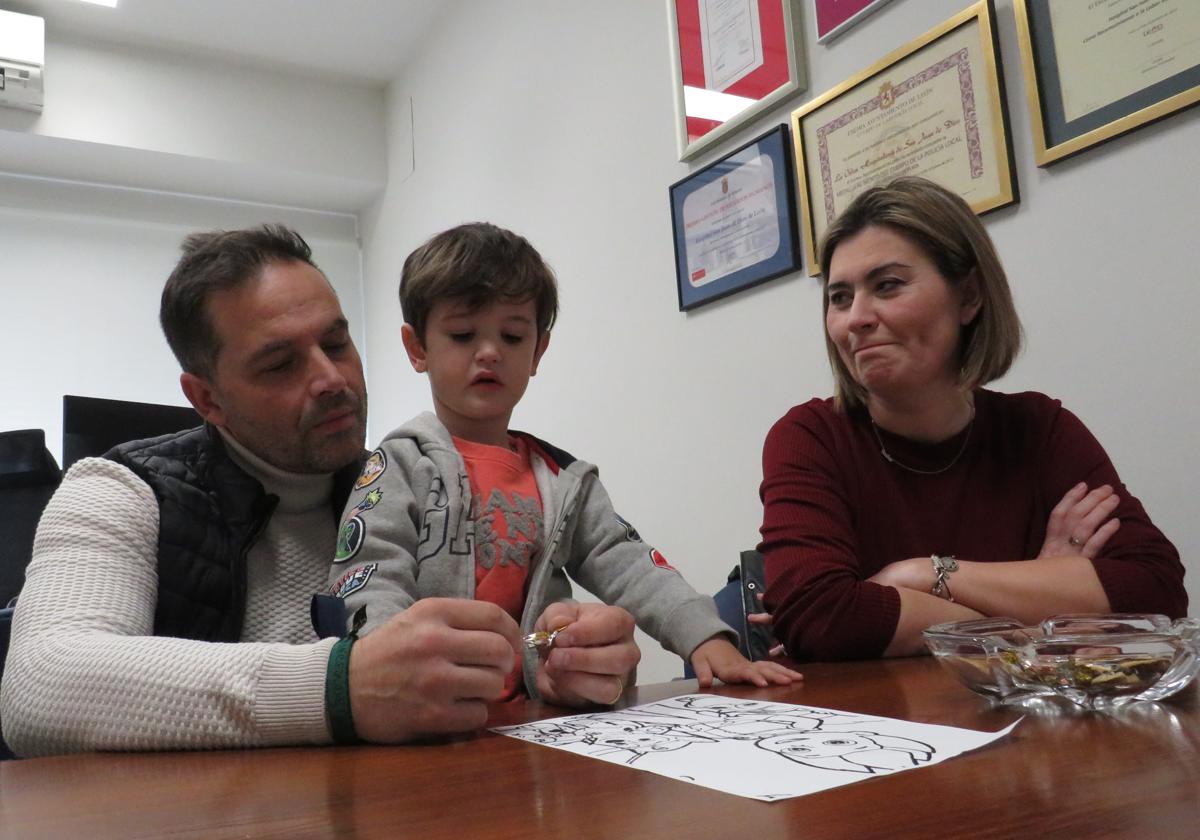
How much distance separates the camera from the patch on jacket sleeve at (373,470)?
3.39 ft

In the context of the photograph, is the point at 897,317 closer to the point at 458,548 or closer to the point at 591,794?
the point at 458,548

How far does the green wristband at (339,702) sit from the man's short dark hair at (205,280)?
0.62m

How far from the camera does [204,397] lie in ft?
3.82

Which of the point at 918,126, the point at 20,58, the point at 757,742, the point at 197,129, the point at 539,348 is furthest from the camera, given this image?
the point at 197,129

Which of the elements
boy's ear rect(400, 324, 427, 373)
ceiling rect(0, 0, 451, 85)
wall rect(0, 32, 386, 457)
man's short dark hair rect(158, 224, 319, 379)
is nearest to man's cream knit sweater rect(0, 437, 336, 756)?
man's short dark hair rect(158, 224, 319, 379)

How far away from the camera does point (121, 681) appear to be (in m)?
A: 0.69

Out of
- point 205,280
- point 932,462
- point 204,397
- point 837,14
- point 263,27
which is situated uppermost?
point 263,27

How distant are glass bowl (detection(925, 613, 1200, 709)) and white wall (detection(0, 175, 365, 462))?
12.6 ft

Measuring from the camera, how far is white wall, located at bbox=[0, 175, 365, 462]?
12.6ft

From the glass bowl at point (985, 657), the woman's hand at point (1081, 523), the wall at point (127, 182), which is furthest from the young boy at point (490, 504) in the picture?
the wall at point (127, 182)

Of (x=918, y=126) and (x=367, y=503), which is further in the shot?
(x=918, y=126)

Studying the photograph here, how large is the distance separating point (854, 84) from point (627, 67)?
37.0 inches

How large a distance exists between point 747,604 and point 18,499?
1259 mm

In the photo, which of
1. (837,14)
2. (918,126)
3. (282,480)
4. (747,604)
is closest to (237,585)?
(282,480)
